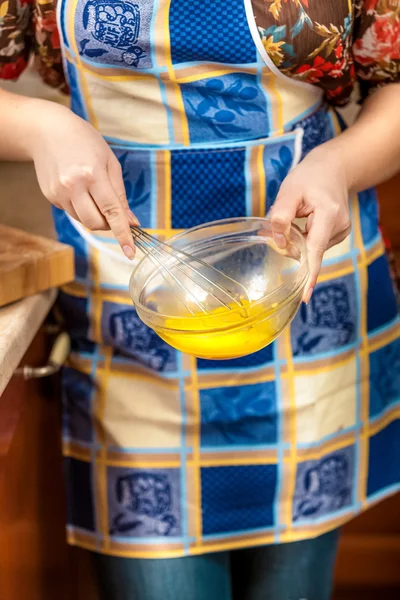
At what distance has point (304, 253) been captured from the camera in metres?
0.66

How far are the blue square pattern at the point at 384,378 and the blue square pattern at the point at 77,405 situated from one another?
0.31 meters

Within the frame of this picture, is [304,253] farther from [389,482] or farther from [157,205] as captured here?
[389,482]

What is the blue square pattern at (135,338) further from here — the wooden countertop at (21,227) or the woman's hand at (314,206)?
the woman's hand at (314,206)

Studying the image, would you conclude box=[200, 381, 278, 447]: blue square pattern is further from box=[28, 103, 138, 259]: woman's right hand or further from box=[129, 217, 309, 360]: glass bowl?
box=[28, 103, 138, 259]: woman's right hand

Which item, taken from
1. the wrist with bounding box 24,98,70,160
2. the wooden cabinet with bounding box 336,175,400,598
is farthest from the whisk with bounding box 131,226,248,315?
the wooden cabinet with bounding box 336,175,400,598

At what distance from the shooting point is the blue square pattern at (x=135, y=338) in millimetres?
781

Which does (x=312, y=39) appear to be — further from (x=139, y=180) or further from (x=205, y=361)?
(x=205, y=361)

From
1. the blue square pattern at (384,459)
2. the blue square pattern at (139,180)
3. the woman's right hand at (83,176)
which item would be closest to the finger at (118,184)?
the woman's right hand at (83,176)

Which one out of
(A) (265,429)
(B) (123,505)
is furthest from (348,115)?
(B) (123,505)

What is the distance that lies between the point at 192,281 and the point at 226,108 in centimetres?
16

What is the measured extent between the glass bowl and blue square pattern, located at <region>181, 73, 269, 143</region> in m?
0.08

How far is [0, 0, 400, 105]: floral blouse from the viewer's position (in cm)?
69

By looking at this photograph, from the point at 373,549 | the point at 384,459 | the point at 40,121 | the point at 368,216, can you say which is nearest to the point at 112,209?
the point at 40,121

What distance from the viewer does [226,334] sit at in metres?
0.59
